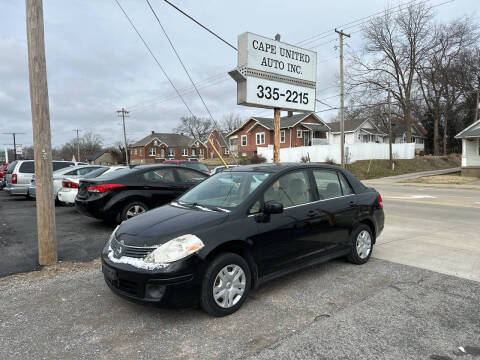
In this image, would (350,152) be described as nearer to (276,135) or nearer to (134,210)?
(276,135)

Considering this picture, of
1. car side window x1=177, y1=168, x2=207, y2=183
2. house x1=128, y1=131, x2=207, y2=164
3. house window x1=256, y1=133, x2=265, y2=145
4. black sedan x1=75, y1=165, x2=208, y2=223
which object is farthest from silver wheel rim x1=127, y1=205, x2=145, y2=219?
house x1=128, y1=131, x2=207, y2=164

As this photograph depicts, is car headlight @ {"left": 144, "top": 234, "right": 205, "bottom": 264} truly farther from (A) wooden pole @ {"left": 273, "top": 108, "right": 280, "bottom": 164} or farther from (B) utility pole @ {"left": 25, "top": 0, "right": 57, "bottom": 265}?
(A) wooden pole @ {"left": 273, "top": 108, "right": 280, "bottom": 164}

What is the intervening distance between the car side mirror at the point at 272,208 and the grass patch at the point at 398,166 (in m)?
27.2

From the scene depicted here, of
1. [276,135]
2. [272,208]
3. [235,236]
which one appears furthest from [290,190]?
[276,135]

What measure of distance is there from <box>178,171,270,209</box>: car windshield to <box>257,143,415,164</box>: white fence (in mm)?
28761

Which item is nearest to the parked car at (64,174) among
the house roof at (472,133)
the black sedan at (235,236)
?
the black sedan at (235,236)

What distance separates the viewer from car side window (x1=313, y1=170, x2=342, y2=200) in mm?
4746

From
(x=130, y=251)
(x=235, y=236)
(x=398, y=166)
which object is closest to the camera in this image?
(x=130, y=251)

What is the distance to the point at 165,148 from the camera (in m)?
78.6

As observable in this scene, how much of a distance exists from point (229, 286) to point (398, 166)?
3478 centimetres

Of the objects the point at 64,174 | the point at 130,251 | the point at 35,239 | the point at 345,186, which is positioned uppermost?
the point at 64,174

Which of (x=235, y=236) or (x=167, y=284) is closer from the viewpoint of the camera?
(x=167, y=284)

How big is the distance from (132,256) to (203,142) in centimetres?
8163

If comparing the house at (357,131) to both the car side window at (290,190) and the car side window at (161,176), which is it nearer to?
the car side window at (161,176)
